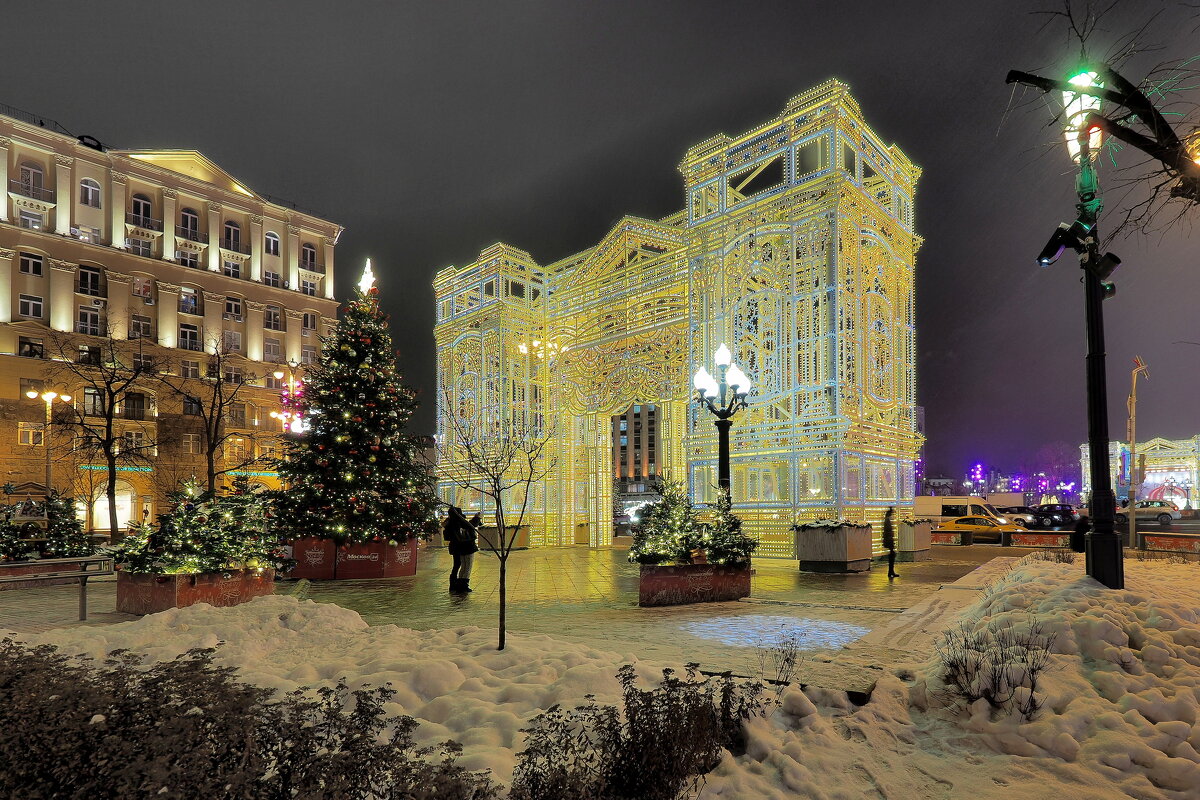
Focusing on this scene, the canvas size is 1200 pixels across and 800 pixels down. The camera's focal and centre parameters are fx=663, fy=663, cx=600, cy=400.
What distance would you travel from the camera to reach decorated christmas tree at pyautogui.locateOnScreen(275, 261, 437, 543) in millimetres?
15711

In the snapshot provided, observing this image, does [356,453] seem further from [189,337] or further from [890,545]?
[189,337]

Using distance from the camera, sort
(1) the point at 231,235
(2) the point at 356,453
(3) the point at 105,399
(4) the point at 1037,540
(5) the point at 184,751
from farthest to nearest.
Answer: (1) the point at 231,235, (3) the point at 105,399, (4) the point at 1037,540, (2) the point at 356,453, (5) the point at 184,751

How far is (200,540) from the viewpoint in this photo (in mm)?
9992

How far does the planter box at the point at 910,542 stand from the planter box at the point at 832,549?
3.62 meters

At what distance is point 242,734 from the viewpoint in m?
3.39

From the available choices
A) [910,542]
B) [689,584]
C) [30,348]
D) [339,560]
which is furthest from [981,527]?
[30,348]

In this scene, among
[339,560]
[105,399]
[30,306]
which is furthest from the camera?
[105,399]

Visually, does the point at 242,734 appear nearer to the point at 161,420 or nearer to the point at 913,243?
the point at 913,243

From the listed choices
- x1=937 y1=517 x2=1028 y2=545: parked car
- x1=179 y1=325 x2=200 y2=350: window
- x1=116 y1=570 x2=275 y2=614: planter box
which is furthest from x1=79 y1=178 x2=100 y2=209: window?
x1=937 y1=517 x2=1028 y2=545: parked car

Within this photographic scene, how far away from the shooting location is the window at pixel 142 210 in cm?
4448

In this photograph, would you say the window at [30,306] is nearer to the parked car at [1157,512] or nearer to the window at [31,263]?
the window at [31,263]

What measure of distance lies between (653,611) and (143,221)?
49.6m

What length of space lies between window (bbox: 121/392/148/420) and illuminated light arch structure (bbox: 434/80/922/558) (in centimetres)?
3046

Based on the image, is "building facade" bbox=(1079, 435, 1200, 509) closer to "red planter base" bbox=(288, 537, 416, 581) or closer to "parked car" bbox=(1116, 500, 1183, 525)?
"parked car" bbox=(1116, 500, 1183, 525)
